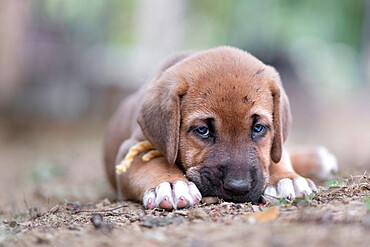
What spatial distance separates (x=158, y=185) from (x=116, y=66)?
42.7 ft

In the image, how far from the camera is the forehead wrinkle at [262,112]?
477 centimetres

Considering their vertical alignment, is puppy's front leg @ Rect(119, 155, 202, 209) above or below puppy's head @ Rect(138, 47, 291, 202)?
below

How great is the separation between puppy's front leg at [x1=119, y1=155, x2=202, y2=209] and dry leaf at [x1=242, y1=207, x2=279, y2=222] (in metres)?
0.70

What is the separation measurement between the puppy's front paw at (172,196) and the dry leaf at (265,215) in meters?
0.66

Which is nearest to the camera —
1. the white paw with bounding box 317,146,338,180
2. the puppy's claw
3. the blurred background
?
the puppy's claw

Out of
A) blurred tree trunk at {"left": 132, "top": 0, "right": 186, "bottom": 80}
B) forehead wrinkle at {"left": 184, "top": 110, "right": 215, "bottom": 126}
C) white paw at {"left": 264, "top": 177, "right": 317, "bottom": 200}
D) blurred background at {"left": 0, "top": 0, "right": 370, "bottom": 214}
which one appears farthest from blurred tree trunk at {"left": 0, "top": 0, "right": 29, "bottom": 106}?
white paw at {"left": 264, "top": 177, "right": 317, "bottom": 200}

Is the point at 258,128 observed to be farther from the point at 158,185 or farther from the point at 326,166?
the point at 326,166

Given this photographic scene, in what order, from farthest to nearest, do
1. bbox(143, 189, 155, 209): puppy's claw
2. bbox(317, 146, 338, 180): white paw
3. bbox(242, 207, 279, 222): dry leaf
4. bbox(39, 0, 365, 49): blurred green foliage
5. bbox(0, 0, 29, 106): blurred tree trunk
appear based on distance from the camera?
bbox(39, 0, 365, 49): blurred green foliage < bbox(0, 0, 29, 106): blurred tree trunk < bbox(317, 146, 338, 180): white paw < bbox(143, 189, 155, 209): puppy's claw < bbox(242, 207, 279, 222): dry leaf

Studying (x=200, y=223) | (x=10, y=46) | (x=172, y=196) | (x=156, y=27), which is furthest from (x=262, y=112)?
(x=156, y=27)

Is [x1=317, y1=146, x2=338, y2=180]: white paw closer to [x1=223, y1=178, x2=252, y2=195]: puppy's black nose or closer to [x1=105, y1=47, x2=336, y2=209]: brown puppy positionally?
[x1=105, y1=47, x2=336, y2=209]: brown puppy

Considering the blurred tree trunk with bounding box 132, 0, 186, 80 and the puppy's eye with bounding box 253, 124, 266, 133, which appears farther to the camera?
the blurred tree trunk with bounding box 132, 0, 186, 80

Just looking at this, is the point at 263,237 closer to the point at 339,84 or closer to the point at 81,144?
the point at 81,144

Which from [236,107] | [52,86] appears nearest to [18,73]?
[52,86]

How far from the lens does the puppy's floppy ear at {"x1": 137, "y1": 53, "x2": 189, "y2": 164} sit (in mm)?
4852
